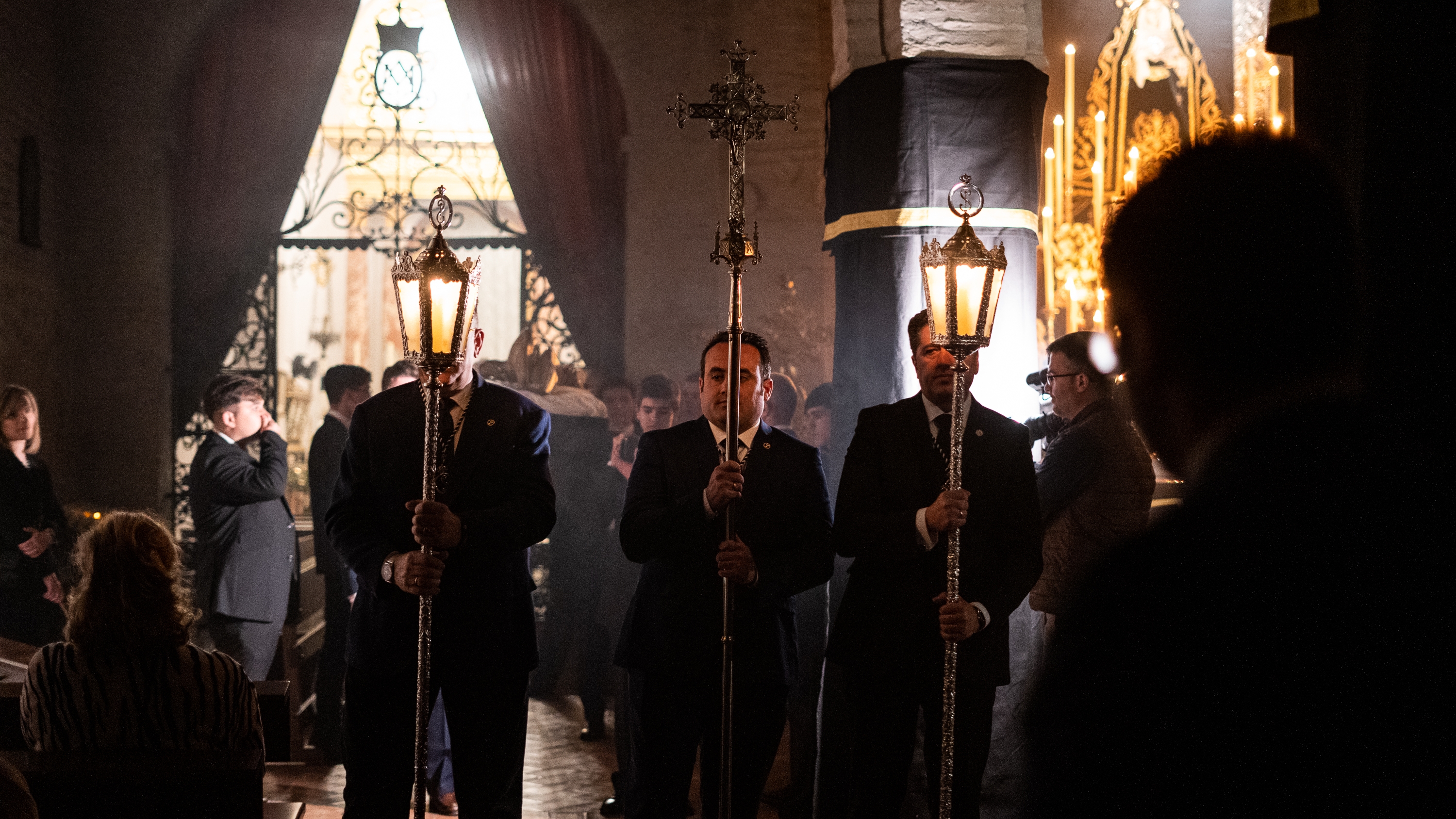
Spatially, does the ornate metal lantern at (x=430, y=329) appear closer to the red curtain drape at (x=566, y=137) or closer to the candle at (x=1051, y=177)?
the red curtain drape at (x=566, y=137)

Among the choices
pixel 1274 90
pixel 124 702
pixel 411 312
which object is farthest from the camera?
pixel 1274 90

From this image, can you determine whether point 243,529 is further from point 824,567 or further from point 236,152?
point 824,567

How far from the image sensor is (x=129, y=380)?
6723mm

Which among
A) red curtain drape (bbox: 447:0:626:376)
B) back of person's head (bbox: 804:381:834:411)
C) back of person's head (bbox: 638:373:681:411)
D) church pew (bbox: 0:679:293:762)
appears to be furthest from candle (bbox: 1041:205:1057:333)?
church pew (bbox: 0:679:293:762)

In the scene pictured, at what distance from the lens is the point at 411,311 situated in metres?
3.16

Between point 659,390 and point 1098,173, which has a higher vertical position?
point 1098,173

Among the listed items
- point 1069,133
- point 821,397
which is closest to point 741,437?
point 821,397

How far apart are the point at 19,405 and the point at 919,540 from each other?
188 inches

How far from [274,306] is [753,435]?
14.3ft

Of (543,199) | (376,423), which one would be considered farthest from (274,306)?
(376,423)

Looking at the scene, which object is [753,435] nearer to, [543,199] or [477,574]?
[477,574]

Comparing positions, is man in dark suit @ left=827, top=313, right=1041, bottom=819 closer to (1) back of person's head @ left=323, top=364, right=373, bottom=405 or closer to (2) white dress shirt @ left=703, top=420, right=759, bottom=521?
(2) white dress shirt @ left=703, top=420, right=759, bottom=521

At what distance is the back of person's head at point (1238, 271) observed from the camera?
1038 millimetres

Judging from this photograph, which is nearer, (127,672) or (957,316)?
(127,672)
